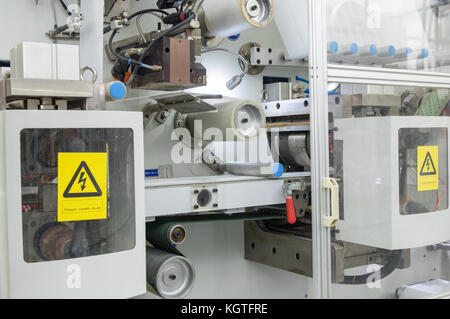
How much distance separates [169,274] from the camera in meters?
1.75

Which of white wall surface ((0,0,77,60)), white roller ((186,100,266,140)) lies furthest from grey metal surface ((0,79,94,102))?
white roller ((186,100,266,140))

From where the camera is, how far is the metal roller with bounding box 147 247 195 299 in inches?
67.1

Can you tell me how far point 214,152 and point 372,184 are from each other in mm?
595

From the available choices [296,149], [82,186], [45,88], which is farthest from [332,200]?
[45,88]

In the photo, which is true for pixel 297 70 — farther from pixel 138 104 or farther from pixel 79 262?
pixel 79 262

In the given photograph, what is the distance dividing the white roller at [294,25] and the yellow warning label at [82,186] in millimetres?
1120

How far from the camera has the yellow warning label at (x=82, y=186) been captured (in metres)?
1.36

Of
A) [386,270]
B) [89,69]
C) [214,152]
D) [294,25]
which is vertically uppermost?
[294,25]

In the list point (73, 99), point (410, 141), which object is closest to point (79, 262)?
point (73, 99)

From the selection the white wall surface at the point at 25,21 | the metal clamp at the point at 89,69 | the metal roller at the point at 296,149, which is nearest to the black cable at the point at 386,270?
the metal roller at the point at 296,149

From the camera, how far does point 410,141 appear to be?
2.02m

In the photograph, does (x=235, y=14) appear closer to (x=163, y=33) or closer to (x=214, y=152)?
(x=163, y=33)

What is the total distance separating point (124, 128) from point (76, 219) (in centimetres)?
27

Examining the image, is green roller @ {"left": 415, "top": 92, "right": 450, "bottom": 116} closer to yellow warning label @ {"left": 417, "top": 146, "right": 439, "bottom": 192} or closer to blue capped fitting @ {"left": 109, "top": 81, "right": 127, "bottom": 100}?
yellow warning label @ {"left": 417, "top": 146, "right": 439, "bottom": 192}
